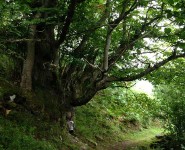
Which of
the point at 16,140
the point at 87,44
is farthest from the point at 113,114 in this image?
the point at 16,140

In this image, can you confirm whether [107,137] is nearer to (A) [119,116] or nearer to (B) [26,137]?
(A) [119,116]

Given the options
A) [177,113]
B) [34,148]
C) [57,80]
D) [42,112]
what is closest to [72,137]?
[42,112]

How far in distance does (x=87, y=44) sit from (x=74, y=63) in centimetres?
146

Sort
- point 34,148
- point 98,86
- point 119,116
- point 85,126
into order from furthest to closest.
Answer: point 119,116
point 85,126
point 98,86
point 34,148

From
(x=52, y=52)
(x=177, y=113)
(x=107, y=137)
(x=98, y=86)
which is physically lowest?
(x=107, y=137)

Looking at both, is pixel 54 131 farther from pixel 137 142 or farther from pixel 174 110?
pixel 137 142

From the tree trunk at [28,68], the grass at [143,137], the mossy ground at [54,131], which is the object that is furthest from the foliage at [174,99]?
the tree trunk at [28,68]

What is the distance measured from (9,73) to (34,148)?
159 inches

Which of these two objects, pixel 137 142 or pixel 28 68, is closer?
pixel 28 68

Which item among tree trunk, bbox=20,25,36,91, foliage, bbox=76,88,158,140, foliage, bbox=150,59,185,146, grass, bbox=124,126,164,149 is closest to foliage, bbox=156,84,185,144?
foliage, bbox=150,59,185,146

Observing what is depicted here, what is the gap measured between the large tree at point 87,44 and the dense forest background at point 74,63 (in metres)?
0.03

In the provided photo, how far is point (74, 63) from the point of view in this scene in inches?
402

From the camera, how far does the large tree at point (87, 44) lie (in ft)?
29.4

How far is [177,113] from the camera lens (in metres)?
11.5
